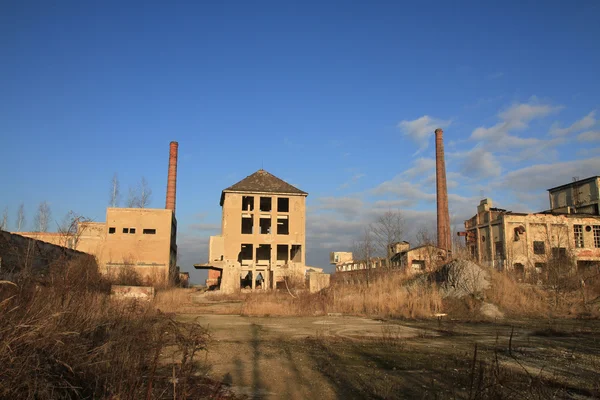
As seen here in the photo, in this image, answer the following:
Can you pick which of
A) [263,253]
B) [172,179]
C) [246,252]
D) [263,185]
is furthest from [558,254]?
[172,179]

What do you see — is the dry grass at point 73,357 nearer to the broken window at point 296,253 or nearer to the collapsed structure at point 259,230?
the collapsed structure at point 259,230

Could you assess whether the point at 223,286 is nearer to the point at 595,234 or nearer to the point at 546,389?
the point at 546,389

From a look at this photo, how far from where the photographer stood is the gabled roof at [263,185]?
154 feet

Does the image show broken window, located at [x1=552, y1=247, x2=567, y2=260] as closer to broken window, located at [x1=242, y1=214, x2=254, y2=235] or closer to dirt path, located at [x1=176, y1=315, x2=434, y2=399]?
dirt path, located at [x1=176, y1=315, x2=434, y2=399]

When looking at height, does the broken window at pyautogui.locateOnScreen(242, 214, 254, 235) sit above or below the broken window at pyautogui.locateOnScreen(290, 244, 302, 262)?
above

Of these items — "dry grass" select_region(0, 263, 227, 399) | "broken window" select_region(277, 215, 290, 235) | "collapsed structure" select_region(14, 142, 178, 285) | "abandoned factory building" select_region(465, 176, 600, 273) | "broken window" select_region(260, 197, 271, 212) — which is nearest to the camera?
"dry grass" select_region(0, 263, 227, 399)

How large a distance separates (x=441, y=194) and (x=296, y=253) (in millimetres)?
17093

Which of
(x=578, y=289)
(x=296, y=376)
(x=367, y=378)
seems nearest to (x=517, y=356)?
(x=367, y=378)

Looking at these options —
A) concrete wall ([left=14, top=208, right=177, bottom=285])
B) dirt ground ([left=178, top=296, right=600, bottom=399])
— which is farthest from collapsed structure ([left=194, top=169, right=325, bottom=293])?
dirt ground ([left=178, top=296, right=600, bottom=399])

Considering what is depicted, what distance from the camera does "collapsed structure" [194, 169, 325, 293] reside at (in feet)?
143

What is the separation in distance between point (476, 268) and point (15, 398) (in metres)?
17.9

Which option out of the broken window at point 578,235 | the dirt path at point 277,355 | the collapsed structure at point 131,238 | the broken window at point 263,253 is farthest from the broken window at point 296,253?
the dirt path at point 277,355

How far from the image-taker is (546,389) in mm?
5238

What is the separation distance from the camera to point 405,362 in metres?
7.45
